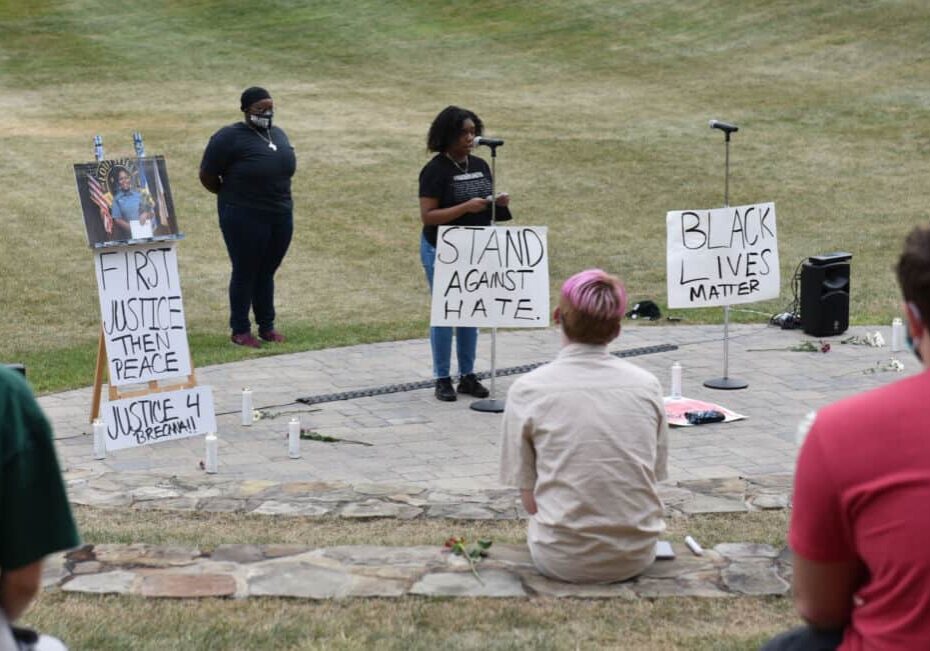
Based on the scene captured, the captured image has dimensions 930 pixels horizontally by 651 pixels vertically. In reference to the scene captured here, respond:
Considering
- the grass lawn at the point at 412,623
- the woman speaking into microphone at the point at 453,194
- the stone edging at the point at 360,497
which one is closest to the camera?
the grass lawn at the point at 412,623

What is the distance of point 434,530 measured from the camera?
623 centimetres

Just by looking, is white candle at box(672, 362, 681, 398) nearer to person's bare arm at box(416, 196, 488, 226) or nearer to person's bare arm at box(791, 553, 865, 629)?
person's bare arm at box(416, 196, 488, 226)

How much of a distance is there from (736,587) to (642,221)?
13251 mm

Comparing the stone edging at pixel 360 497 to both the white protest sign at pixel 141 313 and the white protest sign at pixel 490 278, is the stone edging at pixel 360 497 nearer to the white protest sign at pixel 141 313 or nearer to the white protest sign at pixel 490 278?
the white protest sign at pixel 141 313

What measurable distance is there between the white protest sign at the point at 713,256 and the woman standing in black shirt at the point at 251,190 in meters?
3.15

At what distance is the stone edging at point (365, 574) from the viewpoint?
5031 millimetres

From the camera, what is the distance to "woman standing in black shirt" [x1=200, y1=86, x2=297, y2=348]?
1077 centimetres

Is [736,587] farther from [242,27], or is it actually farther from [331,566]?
[242,27]

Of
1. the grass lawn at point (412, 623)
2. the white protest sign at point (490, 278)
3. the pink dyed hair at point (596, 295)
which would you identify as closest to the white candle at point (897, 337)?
the white protest sign at point (490, 278)

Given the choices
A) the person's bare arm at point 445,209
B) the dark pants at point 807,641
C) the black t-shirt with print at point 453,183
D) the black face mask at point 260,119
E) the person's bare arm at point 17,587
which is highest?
the black face mask at point 260,119

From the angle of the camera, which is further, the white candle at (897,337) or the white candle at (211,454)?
the white candle at (897,337)

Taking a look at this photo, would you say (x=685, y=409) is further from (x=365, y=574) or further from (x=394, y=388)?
(x=365, y=574)

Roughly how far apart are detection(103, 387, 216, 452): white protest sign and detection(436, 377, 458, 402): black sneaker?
1668mm

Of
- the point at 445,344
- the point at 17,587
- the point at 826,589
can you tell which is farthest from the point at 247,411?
the point at 826,589
